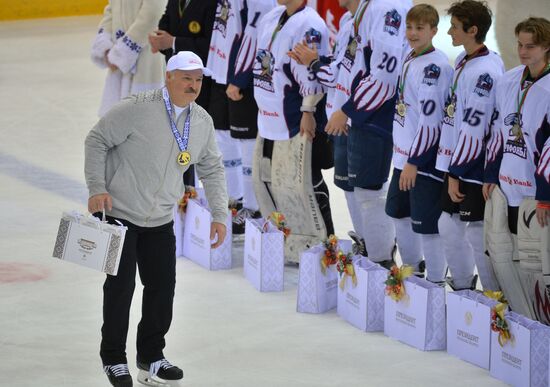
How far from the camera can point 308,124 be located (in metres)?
6.83

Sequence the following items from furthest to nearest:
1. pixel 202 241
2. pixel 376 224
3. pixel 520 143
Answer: pixel 202 241 → pixel 376 224 → pixel 520 143

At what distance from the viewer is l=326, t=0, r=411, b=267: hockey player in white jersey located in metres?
6.27

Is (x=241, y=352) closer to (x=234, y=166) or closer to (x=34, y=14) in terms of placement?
(x=234, y=166)

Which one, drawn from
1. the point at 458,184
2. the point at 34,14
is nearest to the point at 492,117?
the point at 458,184

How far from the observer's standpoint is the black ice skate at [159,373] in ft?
17.2

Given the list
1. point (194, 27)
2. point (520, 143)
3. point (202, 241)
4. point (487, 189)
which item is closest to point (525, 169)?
point (520, 143)

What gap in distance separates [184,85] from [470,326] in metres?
1.67

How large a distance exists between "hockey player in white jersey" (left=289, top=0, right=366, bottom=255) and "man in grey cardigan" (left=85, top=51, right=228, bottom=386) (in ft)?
4.70

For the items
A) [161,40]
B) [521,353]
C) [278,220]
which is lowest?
[521,353]

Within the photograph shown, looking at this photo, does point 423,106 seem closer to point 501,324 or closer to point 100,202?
point 501,324

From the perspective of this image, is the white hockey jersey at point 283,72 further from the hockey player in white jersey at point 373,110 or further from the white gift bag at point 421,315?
the white gift bag at point 421,315

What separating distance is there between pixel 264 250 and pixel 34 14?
12.7m

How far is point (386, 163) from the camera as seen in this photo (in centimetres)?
651

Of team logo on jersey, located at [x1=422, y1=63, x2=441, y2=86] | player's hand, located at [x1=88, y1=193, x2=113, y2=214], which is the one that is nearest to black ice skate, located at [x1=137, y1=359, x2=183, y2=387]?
player's hand, located at [x1=88, y1=193, x2=113, y2=214]
